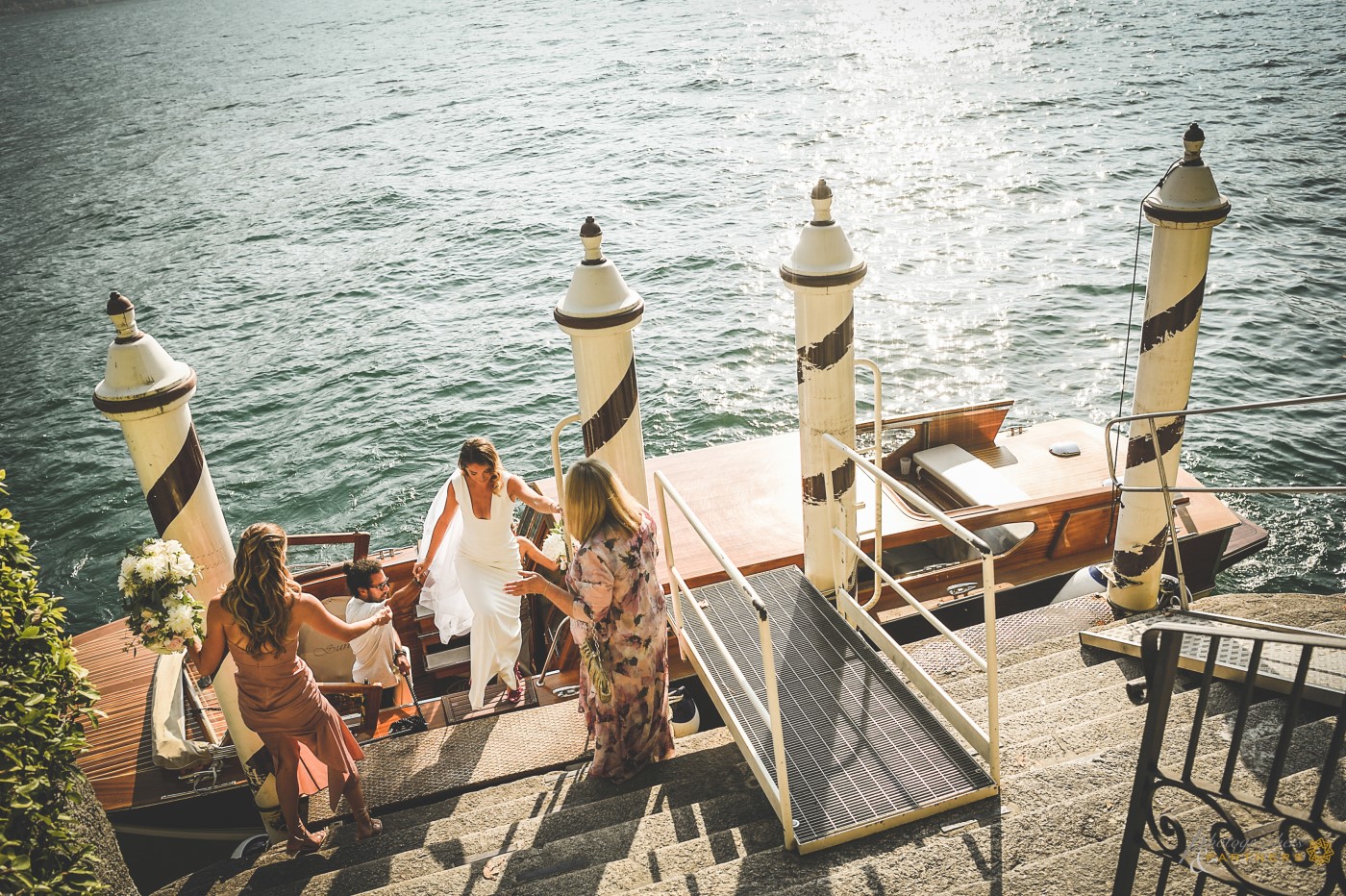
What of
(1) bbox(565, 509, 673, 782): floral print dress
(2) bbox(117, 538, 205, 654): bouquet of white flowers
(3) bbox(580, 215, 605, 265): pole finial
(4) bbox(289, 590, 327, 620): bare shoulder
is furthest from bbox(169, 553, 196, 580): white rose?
(3) bbox(580, 215, 605, 265): pole finial

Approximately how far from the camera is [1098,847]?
3.21 metres

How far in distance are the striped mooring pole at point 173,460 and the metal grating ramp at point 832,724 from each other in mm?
2166

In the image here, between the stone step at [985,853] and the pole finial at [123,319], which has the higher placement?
the pole finial at [123,319]

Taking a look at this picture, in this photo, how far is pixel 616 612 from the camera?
416 centimetres

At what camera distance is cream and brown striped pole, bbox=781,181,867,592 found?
505 centimetres

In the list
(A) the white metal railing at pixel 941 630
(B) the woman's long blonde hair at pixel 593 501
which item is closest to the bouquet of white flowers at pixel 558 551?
(B) the woman's long blonde hair at pixel 593 501

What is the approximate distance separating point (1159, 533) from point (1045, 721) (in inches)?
81.7

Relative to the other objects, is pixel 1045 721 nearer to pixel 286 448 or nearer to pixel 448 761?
pixel 448 761

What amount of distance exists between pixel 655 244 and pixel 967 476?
521 inches

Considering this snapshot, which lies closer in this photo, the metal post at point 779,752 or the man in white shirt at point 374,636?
the metal post at point 779,752

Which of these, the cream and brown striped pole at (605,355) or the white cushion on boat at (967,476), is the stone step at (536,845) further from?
the white cushion on boat at (967,476)

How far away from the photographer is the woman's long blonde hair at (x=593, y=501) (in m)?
3.86

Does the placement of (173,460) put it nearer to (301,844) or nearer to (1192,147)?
(301,844)

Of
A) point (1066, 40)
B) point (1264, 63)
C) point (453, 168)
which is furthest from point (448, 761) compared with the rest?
point (1066, 40)
